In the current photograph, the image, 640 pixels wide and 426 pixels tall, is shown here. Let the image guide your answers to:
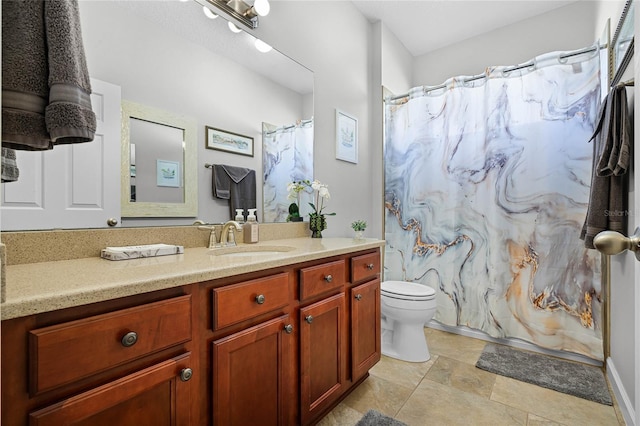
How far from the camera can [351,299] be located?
1636mm

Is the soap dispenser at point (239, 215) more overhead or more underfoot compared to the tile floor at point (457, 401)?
more overhead

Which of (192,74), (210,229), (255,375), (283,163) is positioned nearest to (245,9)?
(192,74)

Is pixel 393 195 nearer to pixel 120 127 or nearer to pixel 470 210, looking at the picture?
pixel 470 210

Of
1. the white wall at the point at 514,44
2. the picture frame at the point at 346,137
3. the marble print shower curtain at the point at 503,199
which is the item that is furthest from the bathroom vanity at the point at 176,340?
the white wall at the point at 514,44

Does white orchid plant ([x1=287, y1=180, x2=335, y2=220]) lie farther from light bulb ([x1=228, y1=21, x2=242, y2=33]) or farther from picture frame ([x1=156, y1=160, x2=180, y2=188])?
light bulb ([x1=228, y1=21, x2=242, y2=33])

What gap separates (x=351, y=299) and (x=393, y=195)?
1.42 metres

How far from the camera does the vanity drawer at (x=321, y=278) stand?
4.40 feet

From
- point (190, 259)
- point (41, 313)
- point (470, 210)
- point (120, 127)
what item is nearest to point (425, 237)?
point (470, 210)

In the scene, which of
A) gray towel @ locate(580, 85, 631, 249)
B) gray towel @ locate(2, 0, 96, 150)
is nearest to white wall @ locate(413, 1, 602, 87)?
gray towel @ locate(580, 85, 631, 249)

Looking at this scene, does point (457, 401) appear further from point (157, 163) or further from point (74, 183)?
point (74, 183)

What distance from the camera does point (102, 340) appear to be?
0.73 m

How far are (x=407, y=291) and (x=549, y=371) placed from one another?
967 millimetres

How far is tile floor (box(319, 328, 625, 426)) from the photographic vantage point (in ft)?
5.11

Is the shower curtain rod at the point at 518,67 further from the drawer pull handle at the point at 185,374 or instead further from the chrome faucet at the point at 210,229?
the drawer pull handle at the point at 185,374
